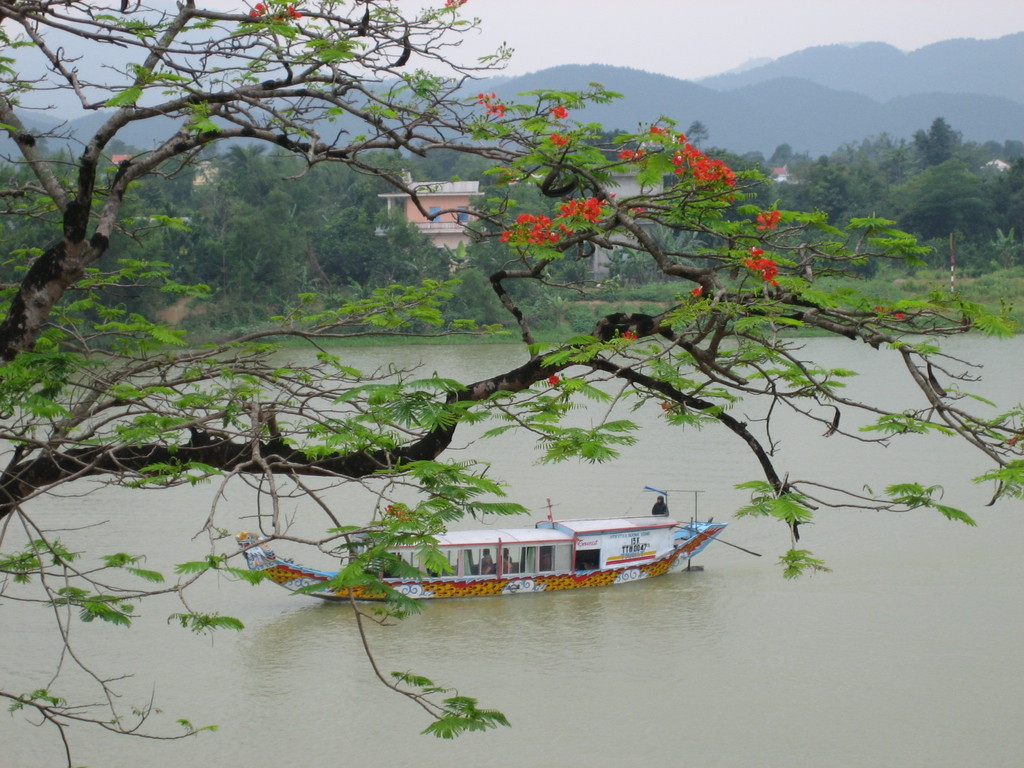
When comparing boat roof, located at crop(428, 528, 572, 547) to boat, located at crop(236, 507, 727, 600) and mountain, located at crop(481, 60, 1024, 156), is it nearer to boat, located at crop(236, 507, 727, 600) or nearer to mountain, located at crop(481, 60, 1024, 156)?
boat, located at crop(236, 507, 727, 600)

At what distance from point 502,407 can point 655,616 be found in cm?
585

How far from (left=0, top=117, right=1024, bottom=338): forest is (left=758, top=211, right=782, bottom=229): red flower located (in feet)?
48.1

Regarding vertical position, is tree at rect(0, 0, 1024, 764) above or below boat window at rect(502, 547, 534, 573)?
above

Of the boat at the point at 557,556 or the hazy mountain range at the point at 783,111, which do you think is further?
the hazy mountain range at the point at 783,111

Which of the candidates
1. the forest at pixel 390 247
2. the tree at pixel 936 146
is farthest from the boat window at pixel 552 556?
the tree at pixel 936 146

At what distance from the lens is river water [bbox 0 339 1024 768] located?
646 cm

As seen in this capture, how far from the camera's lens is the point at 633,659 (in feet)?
25.1

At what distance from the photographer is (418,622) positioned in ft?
27.8

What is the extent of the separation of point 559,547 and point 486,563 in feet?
2.06

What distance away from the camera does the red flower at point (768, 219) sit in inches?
142

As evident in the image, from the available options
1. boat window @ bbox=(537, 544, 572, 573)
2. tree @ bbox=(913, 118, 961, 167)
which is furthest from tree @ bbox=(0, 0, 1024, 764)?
tree @ bbox=(913, 118, 961, 167)

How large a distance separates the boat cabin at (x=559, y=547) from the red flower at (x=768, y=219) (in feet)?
18.6

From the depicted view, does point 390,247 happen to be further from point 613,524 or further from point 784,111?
point 784,111

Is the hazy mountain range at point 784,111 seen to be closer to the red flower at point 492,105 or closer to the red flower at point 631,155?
the red flower at point 492,105
